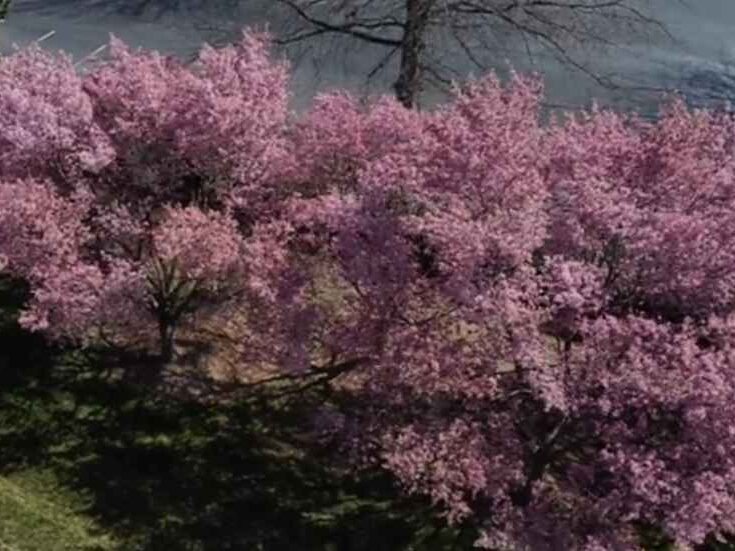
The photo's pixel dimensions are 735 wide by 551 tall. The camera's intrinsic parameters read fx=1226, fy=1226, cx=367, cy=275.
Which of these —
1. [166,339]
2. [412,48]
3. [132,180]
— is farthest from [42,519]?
[412,48]

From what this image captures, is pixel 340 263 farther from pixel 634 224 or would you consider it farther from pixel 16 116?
pixel 16 116

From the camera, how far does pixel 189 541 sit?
8.62 m

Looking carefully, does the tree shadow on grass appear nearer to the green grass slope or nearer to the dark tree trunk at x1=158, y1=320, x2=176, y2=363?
the green grass slope

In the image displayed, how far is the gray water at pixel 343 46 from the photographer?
15.2 meters

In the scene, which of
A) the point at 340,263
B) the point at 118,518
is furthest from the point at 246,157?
the point at 118,518

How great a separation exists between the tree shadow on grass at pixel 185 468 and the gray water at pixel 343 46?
5.26 m

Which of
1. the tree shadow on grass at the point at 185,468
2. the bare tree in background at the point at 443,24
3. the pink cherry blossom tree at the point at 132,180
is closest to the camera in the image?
the pink cherry blossom tree at the point at 132,180

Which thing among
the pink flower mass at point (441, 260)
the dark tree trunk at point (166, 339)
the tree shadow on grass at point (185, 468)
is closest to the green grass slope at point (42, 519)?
the tree shadow on grass at point (185, 468)

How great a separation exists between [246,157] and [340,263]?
119 cm

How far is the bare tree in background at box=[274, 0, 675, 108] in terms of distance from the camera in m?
12.7

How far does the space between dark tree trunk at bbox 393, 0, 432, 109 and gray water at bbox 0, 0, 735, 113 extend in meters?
1.54

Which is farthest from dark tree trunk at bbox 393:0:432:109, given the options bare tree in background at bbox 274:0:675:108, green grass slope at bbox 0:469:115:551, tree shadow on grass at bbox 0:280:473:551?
green grass slope at bbox 0:469:115:551

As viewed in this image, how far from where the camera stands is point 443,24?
42.8 ft

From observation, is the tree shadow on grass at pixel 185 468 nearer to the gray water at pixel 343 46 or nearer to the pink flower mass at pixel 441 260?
the pink flower mass at pixel 441 260
